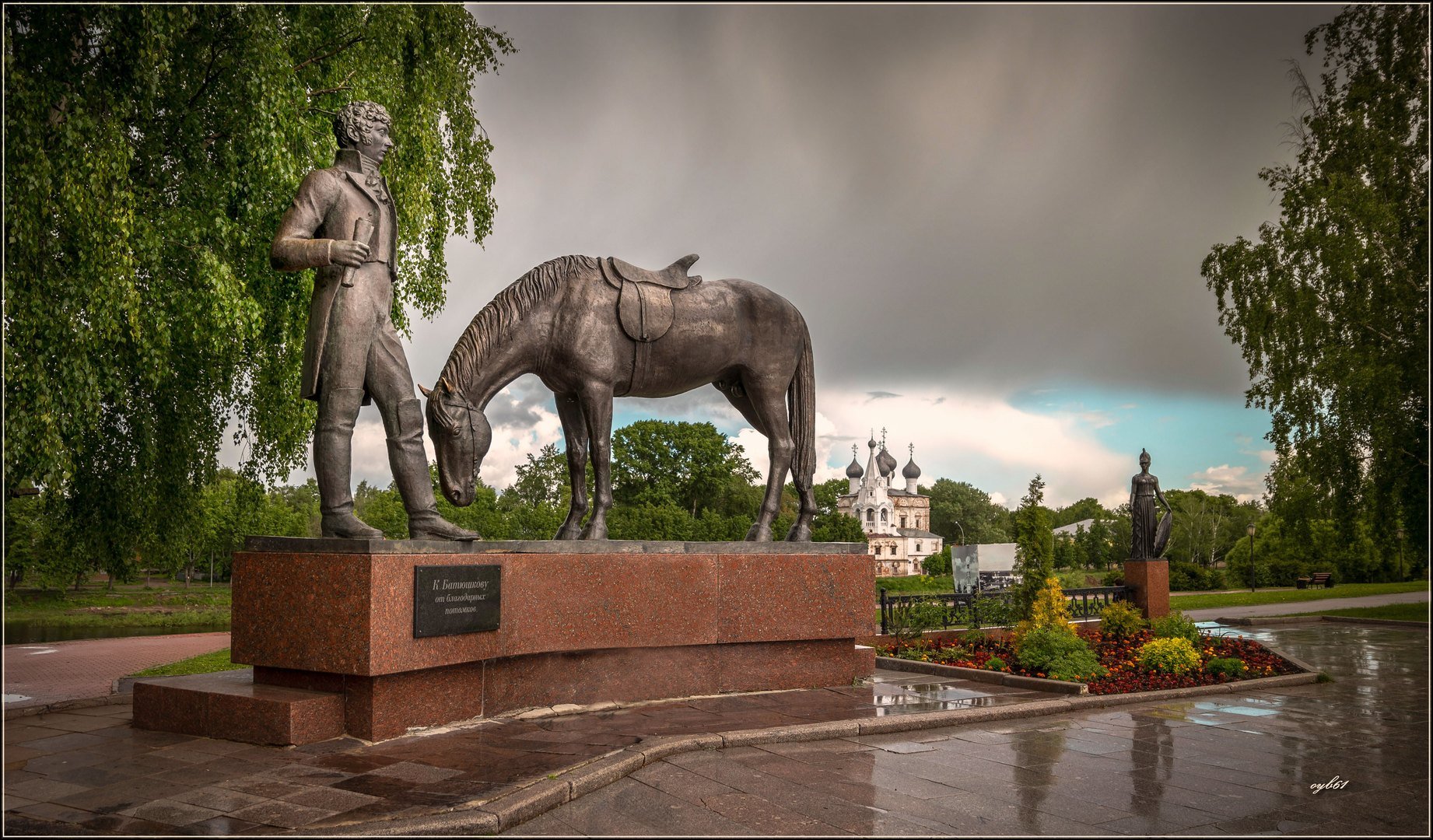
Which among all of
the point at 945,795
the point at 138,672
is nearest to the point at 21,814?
the point at 945,795

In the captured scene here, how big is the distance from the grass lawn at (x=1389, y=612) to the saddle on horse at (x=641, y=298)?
21.6 m

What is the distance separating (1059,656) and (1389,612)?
19.5 meters

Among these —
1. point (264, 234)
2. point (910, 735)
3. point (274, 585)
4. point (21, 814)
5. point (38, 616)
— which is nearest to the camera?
point (21, 814)

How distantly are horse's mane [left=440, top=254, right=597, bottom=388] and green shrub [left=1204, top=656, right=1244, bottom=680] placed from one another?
7867mm

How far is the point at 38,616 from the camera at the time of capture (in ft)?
98.6

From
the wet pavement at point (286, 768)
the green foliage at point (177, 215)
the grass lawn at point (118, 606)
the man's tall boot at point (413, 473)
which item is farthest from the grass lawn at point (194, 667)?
the grass lawn at point (118, 606)

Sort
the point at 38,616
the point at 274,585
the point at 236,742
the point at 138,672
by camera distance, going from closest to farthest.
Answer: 1. the point at 236,742
2. the point at 274,585
3. the point at 138,672
4. the point at 38,616

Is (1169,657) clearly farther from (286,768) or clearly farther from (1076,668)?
(286,768)

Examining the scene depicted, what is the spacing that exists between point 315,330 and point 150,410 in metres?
5.83

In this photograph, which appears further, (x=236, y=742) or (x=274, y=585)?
(x=274, y=585)

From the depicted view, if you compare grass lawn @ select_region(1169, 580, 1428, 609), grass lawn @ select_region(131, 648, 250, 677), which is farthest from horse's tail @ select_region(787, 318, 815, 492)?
grass lawn @ select_region(1169, 580, 1428, 609)

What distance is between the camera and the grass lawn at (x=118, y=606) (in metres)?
28.8

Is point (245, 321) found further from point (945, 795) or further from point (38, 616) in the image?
point (38, 616)

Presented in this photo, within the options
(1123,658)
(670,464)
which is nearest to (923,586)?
(670,464)
